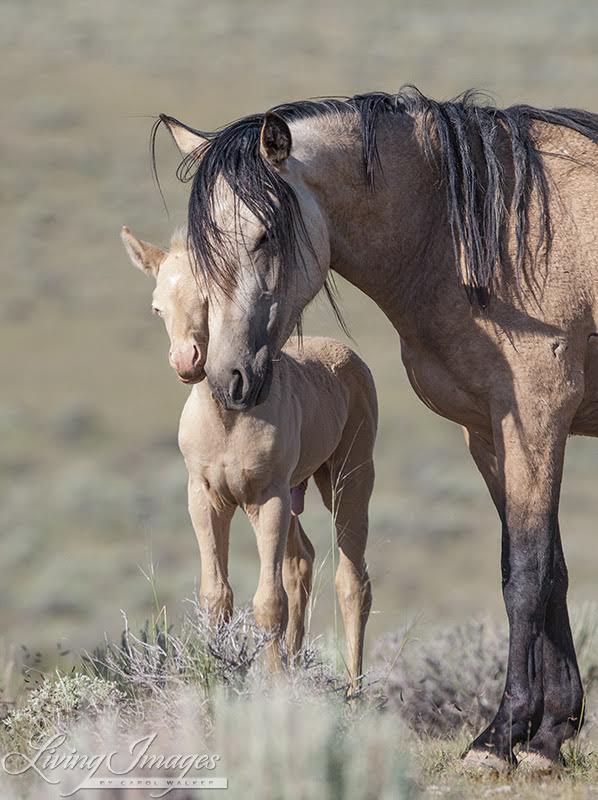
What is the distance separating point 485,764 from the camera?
4520 mm

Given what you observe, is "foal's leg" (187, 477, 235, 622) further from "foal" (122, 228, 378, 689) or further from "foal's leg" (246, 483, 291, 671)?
"foal's leg" (246, 483, 291, 671)

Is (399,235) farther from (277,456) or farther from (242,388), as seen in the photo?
(277,456)

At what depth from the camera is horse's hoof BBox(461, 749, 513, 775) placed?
14.8ft

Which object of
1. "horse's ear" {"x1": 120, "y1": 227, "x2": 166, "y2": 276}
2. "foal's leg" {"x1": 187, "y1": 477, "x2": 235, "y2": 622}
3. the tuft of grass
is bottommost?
the tuft of grass

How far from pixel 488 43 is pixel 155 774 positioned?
49978 millimetres

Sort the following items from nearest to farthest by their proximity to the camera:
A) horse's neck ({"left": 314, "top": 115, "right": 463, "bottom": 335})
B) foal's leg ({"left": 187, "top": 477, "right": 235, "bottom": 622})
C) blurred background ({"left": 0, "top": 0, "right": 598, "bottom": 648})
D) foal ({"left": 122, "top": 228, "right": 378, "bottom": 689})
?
horse's neck ({"left": 314, "top": 115, "right": 463, "bottom": 335}), foal ({"left": 122, "top": 228, "right": 378, "bottom": 689}), foal's leg ({"left": 187, "top": 477, "right": 235, "bottom": 622}), blurred background ({"left": 0, "top": 0, "right": 598, "bottom": 648})

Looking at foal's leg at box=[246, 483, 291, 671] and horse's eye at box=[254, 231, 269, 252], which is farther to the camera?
foal's leg at box=[246, 483, 291, 671]

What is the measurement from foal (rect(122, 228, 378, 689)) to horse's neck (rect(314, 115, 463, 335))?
0.61m

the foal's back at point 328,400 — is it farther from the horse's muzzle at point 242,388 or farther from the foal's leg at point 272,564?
the horse's muzzle at point 242,388

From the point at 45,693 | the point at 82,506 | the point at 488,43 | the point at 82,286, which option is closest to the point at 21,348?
the point at 82,286

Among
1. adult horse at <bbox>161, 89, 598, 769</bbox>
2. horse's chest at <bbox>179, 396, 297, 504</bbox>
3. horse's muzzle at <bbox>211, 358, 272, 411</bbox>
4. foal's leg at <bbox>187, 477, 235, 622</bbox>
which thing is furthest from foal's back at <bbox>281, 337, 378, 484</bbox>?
horse's muzzle at <bbox>211, 358, 272, 411</bbox>

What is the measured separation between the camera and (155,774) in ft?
11.8

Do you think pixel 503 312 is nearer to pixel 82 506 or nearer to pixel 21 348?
pixel 82 506

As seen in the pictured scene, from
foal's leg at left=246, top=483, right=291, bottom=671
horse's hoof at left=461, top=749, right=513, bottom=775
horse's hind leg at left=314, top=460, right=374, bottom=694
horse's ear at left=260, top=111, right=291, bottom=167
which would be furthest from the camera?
horse's hind leg at left=314, top=460, right=374, bottom=694
